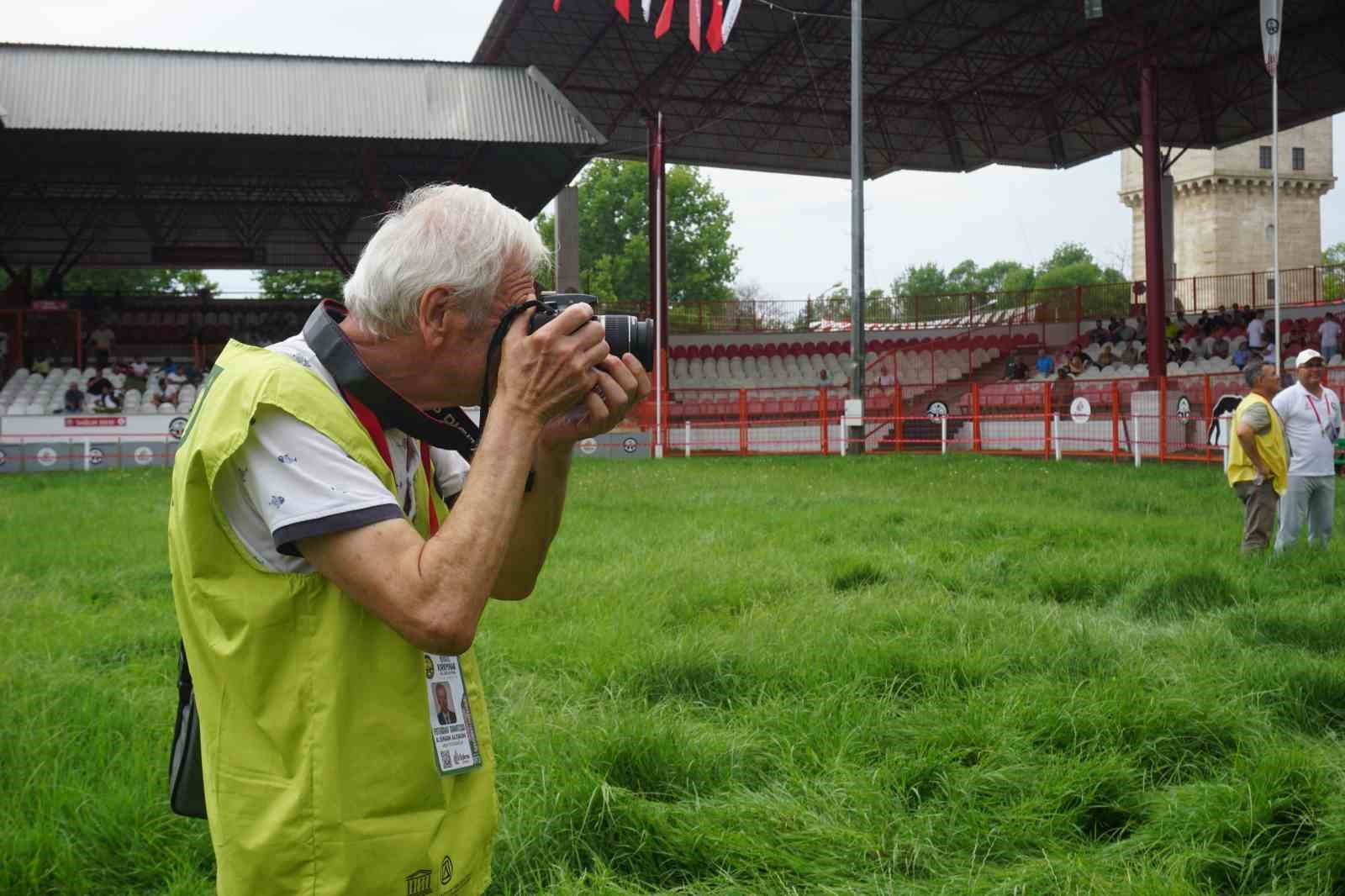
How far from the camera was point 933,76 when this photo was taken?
3272cm

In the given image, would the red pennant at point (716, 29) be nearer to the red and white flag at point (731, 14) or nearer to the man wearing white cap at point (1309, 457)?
the red and white flag at point (731, 14)

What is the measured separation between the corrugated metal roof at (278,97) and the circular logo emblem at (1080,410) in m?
10.9

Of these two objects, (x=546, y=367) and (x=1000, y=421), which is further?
(x=1000, y=421)

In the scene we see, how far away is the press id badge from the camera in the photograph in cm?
175

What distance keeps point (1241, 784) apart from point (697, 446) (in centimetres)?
2299

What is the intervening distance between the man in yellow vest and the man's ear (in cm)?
810

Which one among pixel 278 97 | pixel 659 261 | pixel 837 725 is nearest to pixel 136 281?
pixel 278 97

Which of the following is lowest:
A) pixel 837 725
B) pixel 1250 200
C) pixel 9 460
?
pixel 837 725

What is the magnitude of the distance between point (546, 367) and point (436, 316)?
208 mm

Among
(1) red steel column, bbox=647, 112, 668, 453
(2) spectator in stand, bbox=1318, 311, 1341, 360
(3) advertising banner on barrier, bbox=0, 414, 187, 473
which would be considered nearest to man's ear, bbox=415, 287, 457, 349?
(3) advertising banner on barrier, bbox=0, 414, 187, 473

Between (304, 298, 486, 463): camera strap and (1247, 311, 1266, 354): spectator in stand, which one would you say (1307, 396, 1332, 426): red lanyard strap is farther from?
(1247, 311, 1266, 354): spectator in stand

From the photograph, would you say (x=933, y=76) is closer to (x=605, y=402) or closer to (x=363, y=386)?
(x=605, y=402)

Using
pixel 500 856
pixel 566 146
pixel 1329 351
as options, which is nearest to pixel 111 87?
pixel 566 146

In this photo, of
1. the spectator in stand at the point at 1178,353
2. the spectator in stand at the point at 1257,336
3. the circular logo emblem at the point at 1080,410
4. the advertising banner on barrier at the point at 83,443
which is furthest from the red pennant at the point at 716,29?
the spectator in stand at the point at 1178,353
